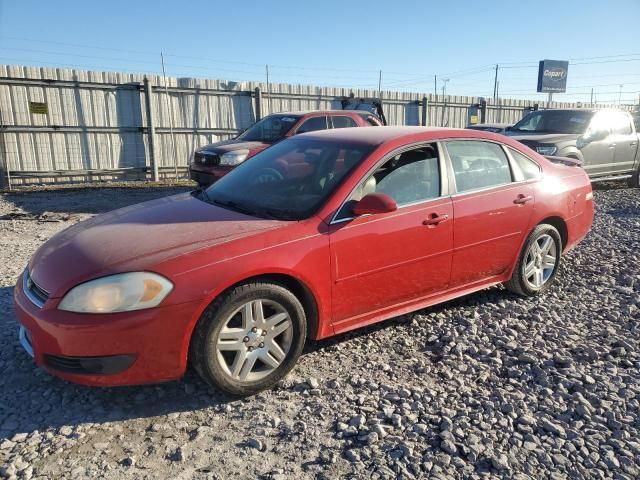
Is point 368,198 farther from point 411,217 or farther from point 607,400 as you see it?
point 607,400

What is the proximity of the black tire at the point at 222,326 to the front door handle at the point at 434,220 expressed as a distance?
46.6 inches

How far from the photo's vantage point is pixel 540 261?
4715 millimetres

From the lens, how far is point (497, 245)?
422cm

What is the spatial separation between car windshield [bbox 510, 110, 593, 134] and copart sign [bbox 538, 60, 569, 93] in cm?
4180

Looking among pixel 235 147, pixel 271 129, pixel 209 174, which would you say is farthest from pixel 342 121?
pixel 209 174

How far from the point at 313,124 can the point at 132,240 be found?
7478mm

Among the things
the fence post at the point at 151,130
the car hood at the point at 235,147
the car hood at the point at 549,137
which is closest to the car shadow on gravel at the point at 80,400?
the car hood at the point at 235,147

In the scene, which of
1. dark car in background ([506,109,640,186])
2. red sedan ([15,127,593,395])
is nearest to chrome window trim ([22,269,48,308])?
red sedan ([15,127,593,395])

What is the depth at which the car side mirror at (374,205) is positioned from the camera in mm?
3256

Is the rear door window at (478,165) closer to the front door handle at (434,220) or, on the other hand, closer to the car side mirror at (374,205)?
the front door handle at (434,220)

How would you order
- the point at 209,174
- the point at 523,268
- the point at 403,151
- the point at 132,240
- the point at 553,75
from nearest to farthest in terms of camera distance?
the point at 132,240
the point at 403,151
the point at 523,268
the point at 209,174
the point at 553,75

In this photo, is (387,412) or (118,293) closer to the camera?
(118,293)

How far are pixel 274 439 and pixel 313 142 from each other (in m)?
2.37

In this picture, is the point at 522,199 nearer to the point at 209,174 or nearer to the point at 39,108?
the point at 209,174
